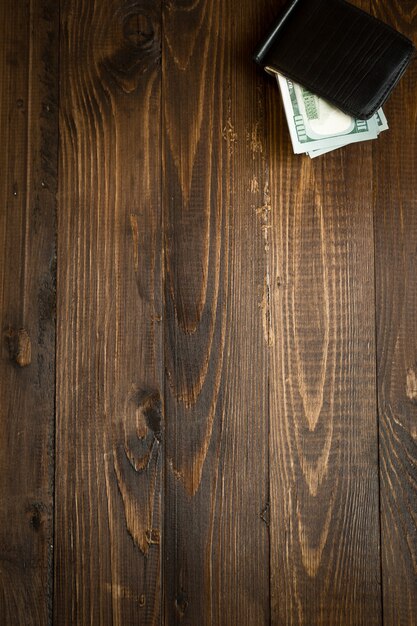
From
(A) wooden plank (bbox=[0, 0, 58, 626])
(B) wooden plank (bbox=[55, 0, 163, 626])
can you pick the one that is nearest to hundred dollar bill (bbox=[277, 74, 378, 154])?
(B) wooden plank (bbox=[55, 0, 163, 626])

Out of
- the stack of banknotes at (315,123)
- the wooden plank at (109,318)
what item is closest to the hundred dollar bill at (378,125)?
the stack of banknotes at (315,123)

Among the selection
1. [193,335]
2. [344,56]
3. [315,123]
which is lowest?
[193,335]

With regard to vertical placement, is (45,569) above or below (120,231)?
below

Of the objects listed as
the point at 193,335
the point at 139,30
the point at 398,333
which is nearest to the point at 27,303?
the point at 193,335

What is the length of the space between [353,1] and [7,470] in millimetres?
1058

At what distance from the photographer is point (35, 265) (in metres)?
1.15

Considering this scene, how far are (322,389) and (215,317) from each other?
23cm

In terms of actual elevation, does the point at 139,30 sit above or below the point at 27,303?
above

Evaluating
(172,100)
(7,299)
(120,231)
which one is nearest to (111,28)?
(172,100)

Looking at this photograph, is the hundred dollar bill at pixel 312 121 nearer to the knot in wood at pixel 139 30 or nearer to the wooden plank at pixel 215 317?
the wooden plank at pixel 215 317

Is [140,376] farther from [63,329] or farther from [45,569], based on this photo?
[45,569]

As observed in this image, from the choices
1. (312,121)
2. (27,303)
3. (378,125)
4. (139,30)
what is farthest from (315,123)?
(27,303)

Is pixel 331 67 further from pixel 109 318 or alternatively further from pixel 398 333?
pixel 109 318

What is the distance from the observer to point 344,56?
109cm
